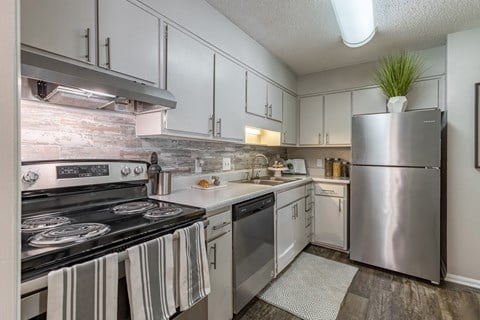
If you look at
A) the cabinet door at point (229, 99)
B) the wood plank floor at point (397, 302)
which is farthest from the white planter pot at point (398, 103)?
the wood plank floor at point (397, 302)

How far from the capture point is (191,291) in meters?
1.21

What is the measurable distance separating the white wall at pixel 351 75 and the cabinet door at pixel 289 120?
30cm

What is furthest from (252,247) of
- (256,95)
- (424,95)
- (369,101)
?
(424,95)

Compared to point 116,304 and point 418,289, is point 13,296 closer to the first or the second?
point 116,304

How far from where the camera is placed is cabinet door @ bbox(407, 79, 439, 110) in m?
2.58

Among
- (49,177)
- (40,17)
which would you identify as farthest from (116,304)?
(40,17)

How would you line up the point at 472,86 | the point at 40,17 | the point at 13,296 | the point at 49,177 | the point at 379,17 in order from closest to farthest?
the point at 13,296, the point at 40,17, the point at 49,177, the point at 379,17, the point at 472,86

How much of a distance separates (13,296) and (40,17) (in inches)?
44.4

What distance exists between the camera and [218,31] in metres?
1.95

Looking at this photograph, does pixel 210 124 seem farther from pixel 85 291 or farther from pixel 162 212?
pixel 85 291

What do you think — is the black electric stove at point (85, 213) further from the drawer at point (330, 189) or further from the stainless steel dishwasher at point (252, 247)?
the drawer at point (330, 189)

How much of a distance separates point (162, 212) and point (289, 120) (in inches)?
96.3

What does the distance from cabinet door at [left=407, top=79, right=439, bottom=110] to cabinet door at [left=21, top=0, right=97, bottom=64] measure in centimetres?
316

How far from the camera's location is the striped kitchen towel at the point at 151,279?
3.05 feet
